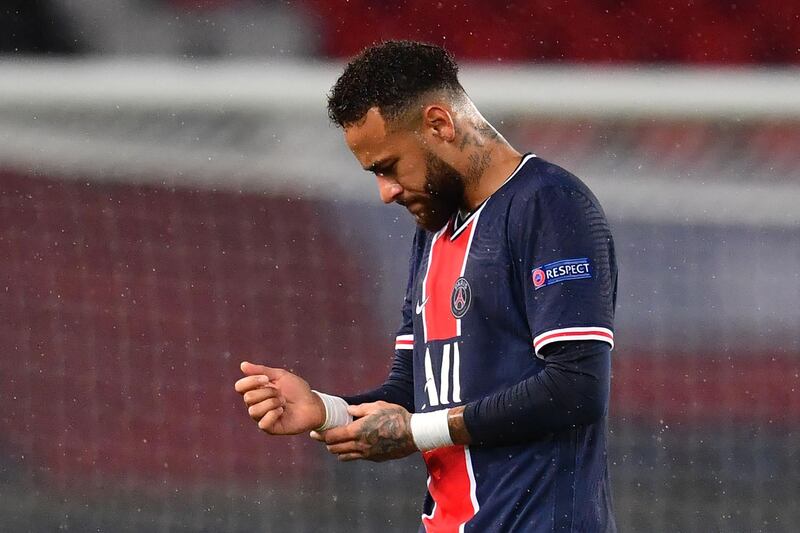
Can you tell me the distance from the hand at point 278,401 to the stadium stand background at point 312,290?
9.42 feet

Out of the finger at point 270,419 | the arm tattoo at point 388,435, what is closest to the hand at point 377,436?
the arm tattoo at point 388,435

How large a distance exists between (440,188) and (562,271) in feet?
1.33

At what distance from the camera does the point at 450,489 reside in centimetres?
260

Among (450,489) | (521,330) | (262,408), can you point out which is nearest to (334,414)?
(262,408)

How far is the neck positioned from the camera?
2617mm

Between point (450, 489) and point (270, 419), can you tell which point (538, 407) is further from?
point (270, 419)

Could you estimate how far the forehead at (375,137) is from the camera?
8.70 feet

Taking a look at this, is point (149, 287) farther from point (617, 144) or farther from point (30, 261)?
point (617, 144)

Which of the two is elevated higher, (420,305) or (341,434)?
(420,305)

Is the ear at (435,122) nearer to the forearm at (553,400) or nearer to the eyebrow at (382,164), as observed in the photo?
the eyebrow at (382,164)

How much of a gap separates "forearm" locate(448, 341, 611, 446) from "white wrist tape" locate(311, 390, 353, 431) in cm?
37

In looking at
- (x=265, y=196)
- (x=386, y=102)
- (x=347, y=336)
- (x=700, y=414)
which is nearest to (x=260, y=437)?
(x=347, y=336)

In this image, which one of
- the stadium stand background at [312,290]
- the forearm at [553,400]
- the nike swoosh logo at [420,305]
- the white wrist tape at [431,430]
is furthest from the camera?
the stadium stand background at [312,290]

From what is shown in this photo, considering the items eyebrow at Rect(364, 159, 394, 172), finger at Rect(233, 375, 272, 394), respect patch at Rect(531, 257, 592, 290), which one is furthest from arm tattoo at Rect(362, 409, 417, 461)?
eyebrow at Rect(364, 159, 394, 172)
